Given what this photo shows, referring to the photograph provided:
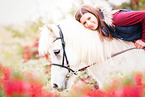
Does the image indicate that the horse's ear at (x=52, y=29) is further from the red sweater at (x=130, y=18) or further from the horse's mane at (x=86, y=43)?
the red sweater at (x=130, y=18)

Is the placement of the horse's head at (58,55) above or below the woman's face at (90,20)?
below

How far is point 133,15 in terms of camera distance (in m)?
1.36

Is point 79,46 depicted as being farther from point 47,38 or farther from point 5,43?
point 5,43

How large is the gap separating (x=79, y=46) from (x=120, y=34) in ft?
1.71

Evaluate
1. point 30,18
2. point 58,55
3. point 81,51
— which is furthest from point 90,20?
point 30,18

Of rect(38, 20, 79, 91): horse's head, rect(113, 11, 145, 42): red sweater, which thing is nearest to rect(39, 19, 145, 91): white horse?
rect(38, 20, 79, 91): horse's head

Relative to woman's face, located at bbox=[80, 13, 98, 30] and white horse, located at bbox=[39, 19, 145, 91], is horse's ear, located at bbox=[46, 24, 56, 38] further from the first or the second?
woman's face, located at bbox=[80, 13, 98, 30]

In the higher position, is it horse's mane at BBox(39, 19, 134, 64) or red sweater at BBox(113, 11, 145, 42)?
red sweater at BBox(113, 11, 145, 42)

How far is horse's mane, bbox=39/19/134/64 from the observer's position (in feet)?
4.58

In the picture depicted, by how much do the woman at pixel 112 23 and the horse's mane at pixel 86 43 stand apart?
0.25ft

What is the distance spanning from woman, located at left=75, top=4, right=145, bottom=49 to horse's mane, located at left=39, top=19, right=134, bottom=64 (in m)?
0.08

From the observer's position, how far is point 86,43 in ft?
4.58

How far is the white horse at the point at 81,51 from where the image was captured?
139cm

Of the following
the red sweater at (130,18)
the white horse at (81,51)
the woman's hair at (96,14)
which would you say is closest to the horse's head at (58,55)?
the white horse at (81,51)
